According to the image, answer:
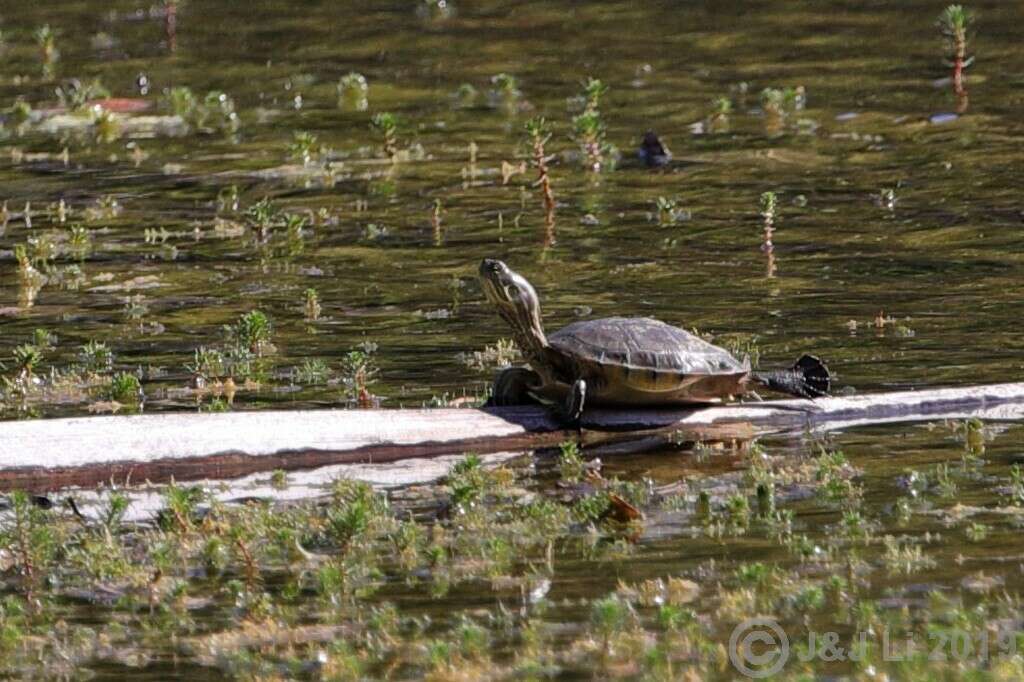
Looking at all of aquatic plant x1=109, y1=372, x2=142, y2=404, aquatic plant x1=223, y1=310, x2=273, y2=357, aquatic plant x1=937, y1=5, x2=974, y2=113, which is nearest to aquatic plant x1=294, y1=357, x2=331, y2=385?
aquatic plant x1=223, y1=310, x2=273, y2=357

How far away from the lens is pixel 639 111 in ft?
66.7

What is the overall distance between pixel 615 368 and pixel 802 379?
1051 millimetres

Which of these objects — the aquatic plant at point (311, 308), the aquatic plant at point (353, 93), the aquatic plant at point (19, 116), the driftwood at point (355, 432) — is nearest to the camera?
the driftwood at point (355, 432)

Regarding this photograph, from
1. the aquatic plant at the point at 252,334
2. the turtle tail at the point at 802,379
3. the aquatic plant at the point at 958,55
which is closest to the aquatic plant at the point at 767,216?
the aquatic plant at the point at 252,334

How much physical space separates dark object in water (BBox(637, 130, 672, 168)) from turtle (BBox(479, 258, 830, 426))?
8047mm

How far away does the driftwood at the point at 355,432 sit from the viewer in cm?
899

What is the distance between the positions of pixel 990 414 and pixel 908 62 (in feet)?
40.0

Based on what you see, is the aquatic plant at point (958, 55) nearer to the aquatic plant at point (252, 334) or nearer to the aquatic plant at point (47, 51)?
the aquatic plant at point (252, 334)

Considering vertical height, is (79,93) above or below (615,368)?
above

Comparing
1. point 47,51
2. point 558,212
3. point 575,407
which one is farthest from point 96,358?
point 47,51

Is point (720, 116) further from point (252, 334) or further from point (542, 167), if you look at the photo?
point (252, 334)

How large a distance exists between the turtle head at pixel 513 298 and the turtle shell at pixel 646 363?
13 cm

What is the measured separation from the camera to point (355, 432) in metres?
9.27

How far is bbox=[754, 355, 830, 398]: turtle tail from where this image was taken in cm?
1023
